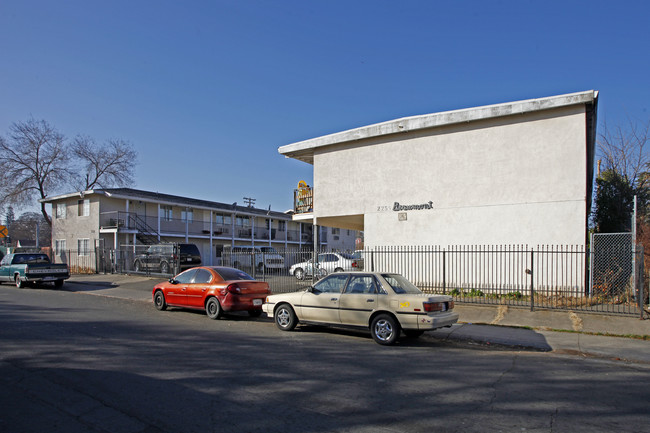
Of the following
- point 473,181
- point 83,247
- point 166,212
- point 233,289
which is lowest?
point 83,247

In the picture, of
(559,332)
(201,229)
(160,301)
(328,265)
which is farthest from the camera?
(201,229)

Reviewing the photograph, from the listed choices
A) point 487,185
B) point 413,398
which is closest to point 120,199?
point 487,185

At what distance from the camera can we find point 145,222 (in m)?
32.9

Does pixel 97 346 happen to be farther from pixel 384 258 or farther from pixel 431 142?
pixel 431 142

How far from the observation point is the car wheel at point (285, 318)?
10.0 metres

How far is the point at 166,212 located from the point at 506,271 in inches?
1124

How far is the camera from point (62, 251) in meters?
32.2

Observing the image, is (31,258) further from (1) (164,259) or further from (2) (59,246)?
(2) (59,246)

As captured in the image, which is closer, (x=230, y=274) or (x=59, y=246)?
(x=230, y=274)

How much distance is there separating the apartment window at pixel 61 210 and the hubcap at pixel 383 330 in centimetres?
3308

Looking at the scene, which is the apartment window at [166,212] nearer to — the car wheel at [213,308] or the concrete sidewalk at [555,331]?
the car wheel at [213,308]

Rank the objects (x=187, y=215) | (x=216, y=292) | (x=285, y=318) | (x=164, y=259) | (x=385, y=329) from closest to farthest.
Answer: (x=385, y=329)
(x=285, y=318)
(x=216, y=292)
(x=164, y=259)
(x=187, y=215)

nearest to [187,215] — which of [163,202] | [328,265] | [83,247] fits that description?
[163,202]

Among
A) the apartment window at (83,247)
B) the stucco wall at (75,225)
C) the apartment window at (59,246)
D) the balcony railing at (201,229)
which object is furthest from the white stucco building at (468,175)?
the apartment window at (59,246)
